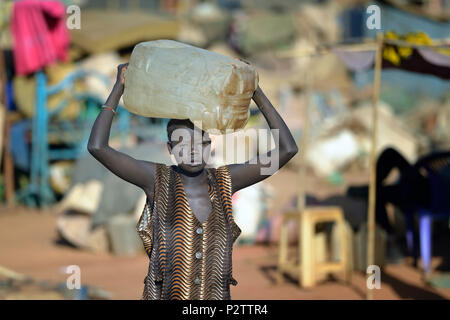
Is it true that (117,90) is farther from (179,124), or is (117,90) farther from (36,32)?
(36,32)

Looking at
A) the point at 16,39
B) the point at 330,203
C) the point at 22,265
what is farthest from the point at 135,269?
the point at 16,39

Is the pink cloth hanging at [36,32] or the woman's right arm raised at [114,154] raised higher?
the pink cloth hanging at [36,32]

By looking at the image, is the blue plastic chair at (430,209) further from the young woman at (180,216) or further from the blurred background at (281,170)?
the young woman at (180,216)

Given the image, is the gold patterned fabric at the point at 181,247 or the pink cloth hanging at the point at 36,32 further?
the pink cloth hanging at the point at 36,32

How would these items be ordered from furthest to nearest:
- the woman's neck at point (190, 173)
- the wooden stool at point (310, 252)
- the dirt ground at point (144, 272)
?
the wooden stool at point (310, 252) → the dirt ground at point (144, 272) → the woman's neck at point (190, 173)

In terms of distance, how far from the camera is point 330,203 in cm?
734

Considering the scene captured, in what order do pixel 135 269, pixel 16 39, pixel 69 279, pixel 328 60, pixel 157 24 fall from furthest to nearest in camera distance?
pixel 328 60
pixel 157 24
pixel 16 39
pixel 135 269
pixel 69 279

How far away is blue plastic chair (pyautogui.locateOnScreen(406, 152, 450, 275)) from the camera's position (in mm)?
6234

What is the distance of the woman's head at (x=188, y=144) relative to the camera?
265 centimetres

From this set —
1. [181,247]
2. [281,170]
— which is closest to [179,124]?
[181,247]

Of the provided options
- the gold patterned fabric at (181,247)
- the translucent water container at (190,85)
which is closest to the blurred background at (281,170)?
the gold patterned fabric at (181,247)

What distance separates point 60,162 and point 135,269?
227 inches

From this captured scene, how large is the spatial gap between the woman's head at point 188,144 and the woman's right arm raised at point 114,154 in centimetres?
14

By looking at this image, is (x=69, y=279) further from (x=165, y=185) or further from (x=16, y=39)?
(x=16, y=39)
